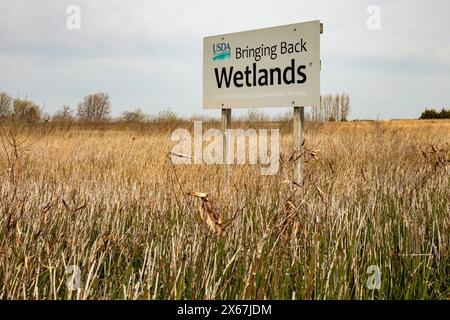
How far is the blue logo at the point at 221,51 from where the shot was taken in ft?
14.4

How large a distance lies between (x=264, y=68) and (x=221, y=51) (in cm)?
58

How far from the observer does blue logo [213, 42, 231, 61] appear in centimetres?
438

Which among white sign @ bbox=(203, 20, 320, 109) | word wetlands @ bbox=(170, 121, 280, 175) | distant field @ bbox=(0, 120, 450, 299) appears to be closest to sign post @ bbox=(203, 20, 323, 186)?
white sign @ bbox=(203, 20, 320, 109)

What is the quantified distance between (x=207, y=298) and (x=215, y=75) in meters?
3.34

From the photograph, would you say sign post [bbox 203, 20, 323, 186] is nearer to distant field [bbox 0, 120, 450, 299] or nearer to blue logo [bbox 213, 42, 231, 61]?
blue logo [bbox 213, 42, 231, 61]

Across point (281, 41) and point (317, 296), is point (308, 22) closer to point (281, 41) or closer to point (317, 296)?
point (281, 41)

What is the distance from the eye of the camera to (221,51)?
4.44 m

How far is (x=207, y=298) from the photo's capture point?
138 cm

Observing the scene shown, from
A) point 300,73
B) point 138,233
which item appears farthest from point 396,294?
point 300,73

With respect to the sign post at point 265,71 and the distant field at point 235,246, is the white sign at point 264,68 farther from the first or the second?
the distant field at point 235,246

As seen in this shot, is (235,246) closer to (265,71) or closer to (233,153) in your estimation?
(265,71)

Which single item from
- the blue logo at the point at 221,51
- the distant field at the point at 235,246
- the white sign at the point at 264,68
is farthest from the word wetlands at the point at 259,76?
the distant field at the point at 235,246

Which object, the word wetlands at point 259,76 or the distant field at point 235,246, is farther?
the word wetlands at point 259,76
